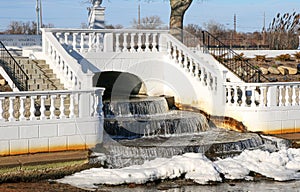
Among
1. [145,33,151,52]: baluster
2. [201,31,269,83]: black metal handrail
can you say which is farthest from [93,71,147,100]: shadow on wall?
[201,31,269,83]: black metal handrail

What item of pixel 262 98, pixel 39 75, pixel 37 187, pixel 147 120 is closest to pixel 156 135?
pixel 147 120

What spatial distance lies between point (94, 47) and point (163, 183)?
7.42 metres

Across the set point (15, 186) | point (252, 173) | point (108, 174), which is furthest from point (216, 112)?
point (15, 186)

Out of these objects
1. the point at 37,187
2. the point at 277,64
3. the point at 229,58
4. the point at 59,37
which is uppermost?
→ the point at 59,37

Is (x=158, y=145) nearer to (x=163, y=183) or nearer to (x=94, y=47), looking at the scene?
(x=163, y=183)

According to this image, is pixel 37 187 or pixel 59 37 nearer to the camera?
pixel 37 187

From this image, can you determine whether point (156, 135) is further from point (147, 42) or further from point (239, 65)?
point (239, 65)

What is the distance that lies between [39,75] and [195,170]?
20.4ft

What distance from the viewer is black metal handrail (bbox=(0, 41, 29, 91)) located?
15.4 metres

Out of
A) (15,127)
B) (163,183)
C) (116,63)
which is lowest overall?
(163,183)

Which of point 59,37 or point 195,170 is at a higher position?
point 59,37

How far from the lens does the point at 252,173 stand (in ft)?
38.3

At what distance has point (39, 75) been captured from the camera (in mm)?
16000

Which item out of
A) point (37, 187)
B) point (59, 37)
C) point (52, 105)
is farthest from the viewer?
point (59, 37)
